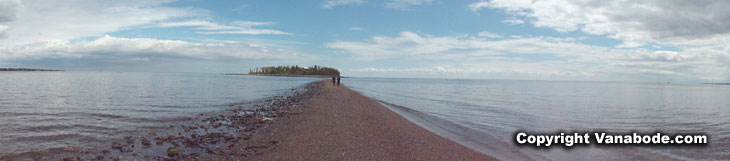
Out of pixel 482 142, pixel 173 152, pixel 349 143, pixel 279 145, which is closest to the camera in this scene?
pixel 173 152

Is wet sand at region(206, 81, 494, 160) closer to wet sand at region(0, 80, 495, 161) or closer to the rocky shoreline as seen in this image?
wet sand at region(0, 80, 495, 161)

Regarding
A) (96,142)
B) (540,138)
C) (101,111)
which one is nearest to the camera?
(96,142)

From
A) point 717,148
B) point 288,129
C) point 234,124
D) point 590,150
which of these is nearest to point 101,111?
point 234,124

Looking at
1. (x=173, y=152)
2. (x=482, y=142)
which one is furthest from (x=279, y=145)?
(x=482, y=142)

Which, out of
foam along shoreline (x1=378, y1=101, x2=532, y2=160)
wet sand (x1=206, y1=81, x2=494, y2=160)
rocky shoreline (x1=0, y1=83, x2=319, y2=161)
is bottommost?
foam along shoreline (x1=378, y1=101, x2=532, y2=160)

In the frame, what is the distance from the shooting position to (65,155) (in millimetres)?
8594

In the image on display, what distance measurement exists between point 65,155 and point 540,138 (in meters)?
15.0

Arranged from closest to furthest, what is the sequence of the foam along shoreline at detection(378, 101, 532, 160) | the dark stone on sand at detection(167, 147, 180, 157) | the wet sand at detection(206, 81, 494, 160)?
the wet sand at detection(206, 81, 494, 160) < the dark stone on sand at detection(167, 147, 180, 157) < the foam along shoreline at detection(378, 101, 532, 160)

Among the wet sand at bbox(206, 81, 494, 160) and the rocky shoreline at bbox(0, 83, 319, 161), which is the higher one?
the wet sand at bbox(206, 81, 494, 160)

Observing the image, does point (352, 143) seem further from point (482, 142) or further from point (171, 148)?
point (482, 142)

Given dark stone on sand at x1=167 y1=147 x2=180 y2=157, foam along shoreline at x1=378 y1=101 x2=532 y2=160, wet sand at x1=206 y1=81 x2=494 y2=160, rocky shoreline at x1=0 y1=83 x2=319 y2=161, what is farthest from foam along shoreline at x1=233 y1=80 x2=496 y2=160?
dark stone on sand at x1=167 y1=147 x2=180 y2=157

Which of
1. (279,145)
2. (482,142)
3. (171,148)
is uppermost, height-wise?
(279,145)

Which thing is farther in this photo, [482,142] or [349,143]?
[482,142]

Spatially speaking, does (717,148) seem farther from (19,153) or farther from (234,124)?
(19,153)
